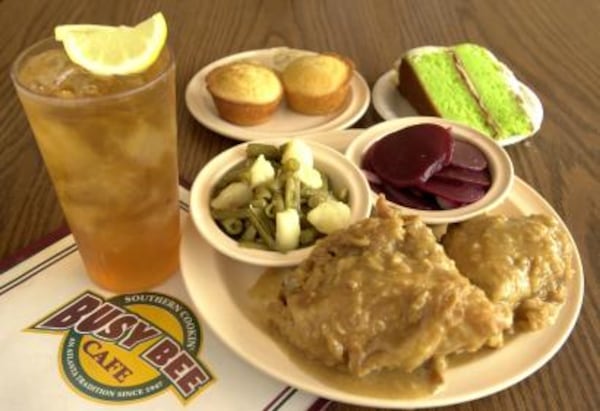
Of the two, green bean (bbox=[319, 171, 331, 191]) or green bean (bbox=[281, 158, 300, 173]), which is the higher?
green bean (bbox=[281, 158, 300, 173])

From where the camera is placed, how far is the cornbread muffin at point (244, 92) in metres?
1.91

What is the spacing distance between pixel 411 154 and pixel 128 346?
2.87 ft

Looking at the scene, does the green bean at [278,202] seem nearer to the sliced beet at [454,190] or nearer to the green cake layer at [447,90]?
the sliced beet at [454,190]

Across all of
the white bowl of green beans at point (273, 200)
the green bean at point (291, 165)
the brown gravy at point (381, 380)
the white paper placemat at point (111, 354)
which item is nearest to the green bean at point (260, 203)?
the white bowl of green beans at point (273, 200)

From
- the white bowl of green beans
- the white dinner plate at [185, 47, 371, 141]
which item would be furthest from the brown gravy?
the white dinner plate at [185, 47, 371, 141]

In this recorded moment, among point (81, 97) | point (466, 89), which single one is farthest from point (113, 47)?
point (466, 89)

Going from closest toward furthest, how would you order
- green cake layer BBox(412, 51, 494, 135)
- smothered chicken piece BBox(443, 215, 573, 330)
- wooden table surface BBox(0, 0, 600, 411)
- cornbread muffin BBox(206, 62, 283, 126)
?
smothered chicken piece BBox(443, 215, 573, 330), wooden table surface BBox(0, 0, 600, 411), cornbread muffin BBox(206, 62, 283, 126), green cake layer BBox(412, 51, 494, 135)

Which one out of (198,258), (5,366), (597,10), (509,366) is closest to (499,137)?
(509,366)

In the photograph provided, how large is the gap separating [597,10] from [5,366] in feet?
9.04

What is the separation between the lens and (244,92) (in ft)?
6.27

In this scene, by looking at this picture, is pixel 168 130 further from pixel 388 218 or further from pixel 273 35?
pixel 273 35

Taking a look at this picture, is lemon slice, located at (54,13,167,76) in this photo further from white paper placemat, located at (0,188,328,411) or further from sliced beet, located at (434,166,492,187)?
sliced beet, located at (434,166,492,187)

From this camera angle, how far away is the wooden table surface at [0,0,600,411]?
1377 millimetres

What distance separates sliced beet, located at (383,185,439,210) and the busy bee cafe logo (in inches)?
24.1
